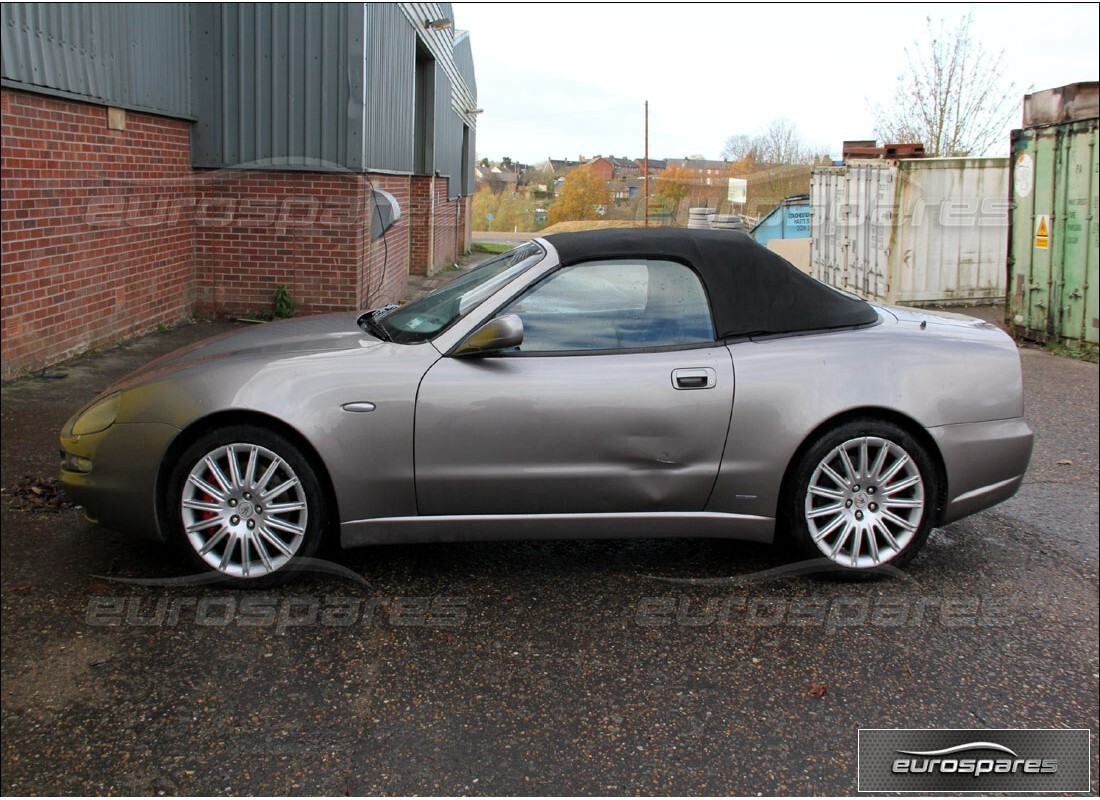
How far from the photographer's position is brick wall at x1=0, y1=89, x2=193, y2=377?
26.6 feet

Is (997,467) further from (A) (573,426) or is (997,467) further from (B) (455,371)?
(B) (455,371)

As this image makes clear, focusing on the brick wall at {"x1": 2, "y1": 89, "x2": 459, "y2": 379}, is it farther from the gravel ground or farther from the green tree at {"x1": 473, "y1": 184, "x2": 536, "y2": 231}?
the green tree at {"x1": 473, "y1": 184, "x2": 536, "y2": 231}

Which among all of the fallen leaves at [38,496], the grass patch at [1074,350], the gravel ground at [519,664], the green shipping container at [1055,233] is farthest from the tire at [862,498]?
the green shipping container at [1055,233]

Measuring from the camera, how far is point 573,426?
13.8ft

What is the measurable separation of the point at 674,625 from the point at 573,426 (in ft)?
2.90

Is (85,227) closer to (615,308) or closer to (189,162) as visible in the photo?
(189,162)

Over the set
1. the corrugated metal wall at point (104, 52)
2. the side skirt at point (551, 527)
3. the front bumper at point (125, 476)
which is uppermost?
the corrugated metal wall at point (104, 52)

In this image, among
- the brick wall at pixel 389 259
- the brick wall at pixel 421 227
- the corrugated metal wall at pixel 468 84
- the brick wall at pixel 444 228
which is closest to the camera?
the brick wall at pixel 389 259

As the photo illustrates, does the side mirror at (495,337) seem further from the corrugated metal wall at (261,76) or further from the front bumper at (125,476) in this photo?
the corrugated metal wall at (261,76)

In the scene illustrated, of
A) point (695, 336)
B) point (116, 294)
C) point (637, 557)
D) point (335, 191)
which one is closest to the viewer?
point (695, 336)

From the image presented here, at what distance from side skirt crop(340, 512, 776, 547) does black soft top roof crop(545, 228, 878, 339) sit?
0.80 m

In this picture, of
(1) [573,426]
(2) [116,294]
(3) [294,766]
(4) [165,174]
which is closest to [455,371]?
(1) [573,426]

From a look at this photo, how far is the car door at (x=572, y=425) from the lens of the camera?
4191mm

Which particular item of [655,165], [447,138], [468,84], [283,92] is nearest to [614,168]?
[655,165]
